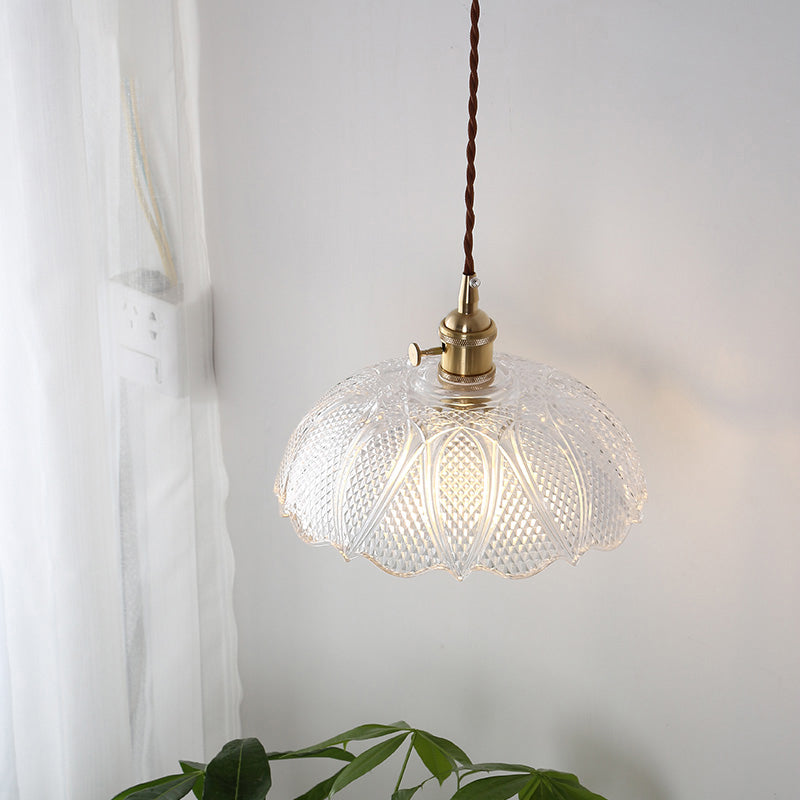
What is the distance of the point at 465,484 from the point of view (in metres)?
0.71

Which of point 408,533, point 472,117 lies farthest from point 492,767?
point 472,117

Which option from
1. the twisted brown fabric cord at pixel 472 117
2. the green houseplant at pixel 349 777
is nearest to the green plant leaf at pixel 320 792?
the green houseplant at pixel 349 777

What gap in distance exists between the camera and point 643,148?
97 centimetres

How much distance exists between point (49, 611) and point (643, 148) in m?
0.91

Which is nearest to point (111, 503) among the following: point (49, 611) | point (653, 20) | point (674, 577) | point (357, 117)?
point (49, 611)

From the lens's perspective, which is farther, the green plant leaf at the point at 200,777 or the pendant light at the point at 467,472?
the green plant leaf at the point at 200,777

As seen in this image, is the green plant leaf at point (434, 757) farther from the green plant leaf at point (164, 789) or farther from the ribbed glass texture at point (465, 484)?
the ribbed glass texture at point (465, 484)

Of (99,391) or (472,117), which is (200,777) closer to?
(99,391)

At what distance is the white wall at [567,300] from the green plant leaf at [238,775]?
344mm

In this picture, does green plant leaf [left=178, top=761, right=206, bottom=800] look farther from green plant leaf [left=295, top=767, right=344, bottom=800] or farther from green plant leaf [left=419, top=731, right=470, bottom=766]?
green plant leaf [left=419, top=731, right=470, bottom=766]

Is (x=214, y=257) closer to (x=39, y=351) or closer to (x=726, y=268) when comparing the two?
(x=39, y=351)

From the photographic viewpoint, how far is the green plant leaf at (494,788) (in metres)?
1.01

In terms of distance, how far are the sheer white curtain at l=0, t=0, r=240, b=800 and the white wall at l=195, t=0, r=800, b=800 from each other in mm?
105

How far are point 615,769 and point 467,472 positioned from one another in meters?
0.75
